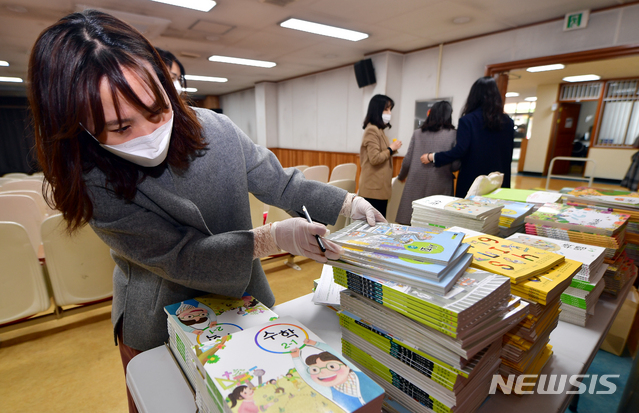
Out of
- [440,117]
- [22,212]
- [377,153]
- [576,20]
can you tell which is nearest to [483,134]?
[440,117]

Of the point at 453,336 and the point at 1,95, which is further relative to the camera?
the point at 1,95

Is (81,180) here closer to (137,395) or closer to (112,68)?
(112,68)

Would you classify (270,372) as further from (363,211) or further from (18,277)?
(18,277)

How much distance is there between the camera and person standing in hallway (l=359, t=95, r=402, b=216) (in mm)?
2834

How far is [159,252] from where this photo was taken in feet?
2.36

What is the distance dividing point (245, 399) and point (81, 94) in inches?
26.4

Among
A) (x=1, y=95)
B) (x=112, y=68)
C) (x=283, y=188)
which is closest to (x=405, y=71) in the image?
(x=283, y=188)

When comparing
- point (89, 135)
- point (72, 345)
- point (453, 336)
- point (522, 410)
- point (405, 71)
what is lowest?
point (72, 345)

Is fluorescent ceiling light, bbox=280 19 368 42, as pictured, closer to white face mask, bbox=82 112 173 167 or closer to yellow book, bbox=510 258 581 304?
white face mask, bbox=82 112 173 167

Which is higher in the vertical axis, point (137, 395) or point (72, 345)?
point (137, 395)

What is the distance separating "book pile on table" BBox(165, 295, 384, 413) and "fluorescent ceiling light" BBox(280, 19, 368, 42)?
13.7 feet

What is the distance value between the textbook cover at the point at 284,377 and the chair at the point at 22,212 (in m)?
2.53

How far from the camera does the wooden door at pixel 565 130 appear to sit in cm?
906

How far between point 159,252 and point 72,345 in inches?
79.9
